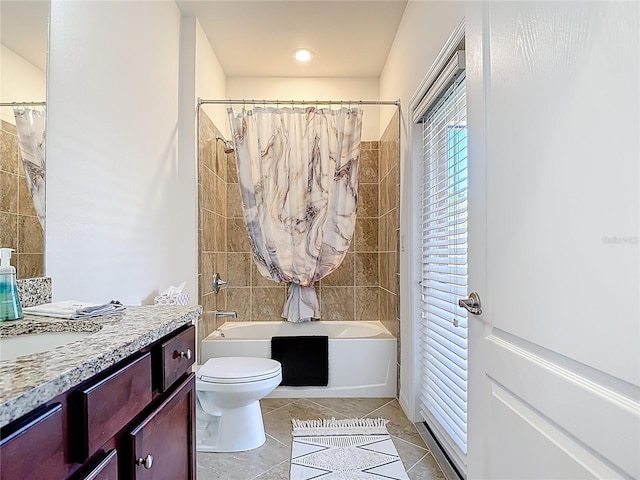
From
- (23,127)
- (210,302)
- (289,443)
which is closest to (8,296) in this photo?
(23,127)

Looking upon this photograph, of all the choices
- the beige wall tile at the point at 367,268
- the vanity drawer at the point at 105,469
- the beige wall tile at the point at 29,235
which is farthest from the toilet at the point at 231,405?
the beige wall tile at the point at 367,268

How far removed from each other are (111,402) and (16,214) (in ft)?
2.74

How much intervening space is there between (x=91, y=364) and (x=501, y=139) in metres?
1.04

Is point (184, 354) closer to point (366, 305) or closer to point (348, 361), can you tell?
point (348, 361)

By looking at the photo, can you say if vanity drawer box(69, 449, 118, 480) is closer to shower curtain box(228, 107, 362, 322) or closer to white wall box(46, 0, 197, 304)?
white wall box(46, 0, 197, 304)

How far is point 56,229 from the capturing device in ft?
4.80

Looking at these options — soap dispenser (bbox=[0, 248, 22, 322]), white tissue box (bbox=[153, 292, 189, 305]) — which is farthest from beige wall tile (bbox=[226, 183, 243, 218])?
soap dispenser (bbox=[0, 248, 22, 322])

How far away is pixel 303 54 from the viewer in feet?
10.8

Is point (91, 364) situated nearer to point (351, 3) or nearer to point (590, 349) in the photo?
point (590, 349)

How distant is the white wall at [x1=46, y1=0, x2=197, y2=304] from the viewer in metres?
1.50

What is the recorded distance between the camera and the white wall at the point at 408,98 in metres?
2.14

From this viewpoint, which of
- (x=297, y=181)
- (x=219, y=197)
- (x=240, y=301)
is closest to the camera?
(x=297, y=181)

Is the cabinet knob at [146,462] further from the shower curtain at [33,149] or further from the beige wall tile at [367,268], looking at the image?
the beige wall tile at [367,268]

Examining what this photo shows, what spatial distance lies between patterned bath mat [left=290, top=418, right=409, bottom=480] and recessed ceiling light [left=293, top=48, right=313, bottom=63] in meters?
2.72
